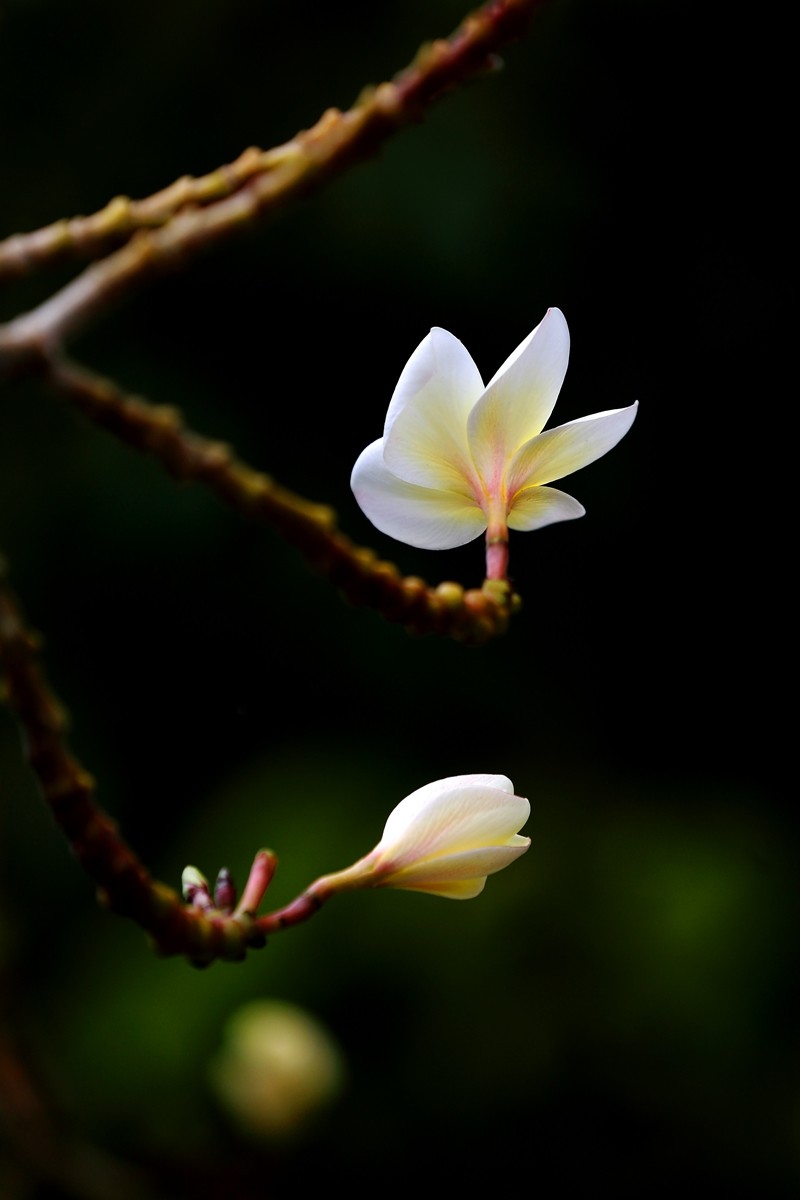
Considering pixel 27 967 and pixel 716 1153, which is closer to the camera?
pixel 716 1153

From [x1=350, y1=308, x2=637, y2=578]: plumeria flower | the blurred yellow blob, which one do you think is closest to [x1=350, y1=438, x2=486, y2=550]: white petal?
[x1=350, y1=308, x2=637, y2=578]: plumeria flower

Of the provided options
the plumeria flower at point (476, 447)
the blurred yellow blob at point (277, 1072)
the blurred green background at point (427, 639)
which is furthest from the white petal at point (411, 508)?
the blurred green background at point (427, 639)

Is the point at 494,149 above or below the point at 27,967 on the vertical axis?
above

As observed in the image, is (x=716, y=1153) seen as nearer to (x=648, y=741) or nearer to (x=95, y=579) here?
(x=648, y=741)

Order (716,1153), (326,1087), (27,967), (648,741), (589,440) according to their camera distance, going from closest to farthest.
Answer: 1. (589,440)
2. (326,1087)
3. (716,1153)
4. (27,967)
5. (648,741)

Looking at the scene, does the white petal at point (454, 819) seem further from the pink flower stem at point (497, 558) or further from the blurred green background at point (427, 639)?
the blurred green background at point (427, 639)

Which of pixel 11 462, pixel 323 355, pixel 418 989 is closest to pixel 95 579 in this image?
pixel 11 462

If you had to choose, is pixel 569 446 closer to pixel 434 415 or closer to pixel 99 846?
pixel 434 415
